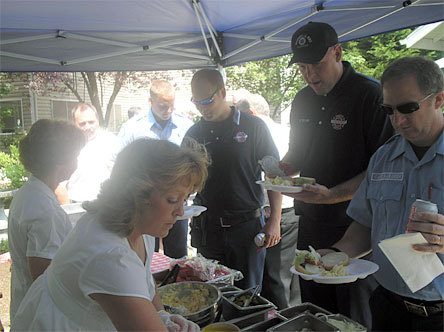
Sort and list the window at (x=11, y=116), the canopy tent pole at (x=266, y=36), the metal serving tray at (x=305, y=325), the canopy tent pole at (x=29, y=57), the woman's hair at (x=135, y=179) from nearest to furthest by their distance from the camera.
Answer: the woman's hair at (x=135, y=179)
the metal serving tray at (x=305, y=325)
the canopy tent pole at (x=266, y=36)
the canopy tent pole at (x=29, y=57)
the window at (x=11, y=116)

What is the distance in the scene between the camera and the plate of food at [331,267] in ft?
5.33

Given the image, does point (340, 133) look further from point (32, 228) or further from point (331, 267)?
point (32, 228)

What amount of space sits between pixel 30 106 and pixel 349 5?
13.9 metres

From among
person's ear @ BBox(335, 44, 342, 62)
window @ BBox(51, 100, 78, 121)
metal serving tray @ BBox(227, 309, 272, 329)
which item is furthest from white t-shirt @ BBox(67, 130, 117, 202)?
window @ BBox(51, 100, 78, 121)

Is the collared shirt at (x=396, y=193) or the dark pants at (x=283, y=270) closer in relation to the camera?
the collared shirt at (x=396, y=193)

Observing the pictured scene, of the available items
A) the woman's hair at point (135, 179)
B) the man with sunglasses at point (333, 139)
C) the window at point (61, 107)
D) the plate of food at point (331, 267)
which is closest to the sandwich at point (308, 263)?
the plate of food at point (331, 267)

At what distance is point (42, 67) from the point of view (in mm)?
4230

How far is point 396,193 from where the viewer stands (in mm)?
1724

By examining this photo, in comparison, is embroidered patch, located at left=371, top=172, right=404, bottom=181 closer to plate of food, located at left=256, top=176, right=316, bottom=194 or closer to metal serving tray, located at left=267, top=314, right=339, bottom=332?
plate of food, located at left=256, top=176, right=316, bottom=194

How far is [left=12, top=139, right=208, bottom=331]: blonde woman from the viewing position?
1084 mm

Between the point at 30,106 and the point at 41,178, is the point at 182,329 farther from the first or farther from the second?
the point at 30,106

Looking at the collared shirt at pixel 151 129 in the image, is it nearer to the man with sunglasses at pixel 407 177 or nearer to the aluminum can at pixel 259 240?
the aluminum can at pixel 259 240

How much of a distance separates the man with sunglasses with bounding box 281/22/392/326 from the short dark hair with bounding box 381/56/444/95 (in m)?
0.60

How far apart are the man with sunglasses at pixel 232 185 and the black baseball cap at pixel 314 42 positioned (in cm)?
87
